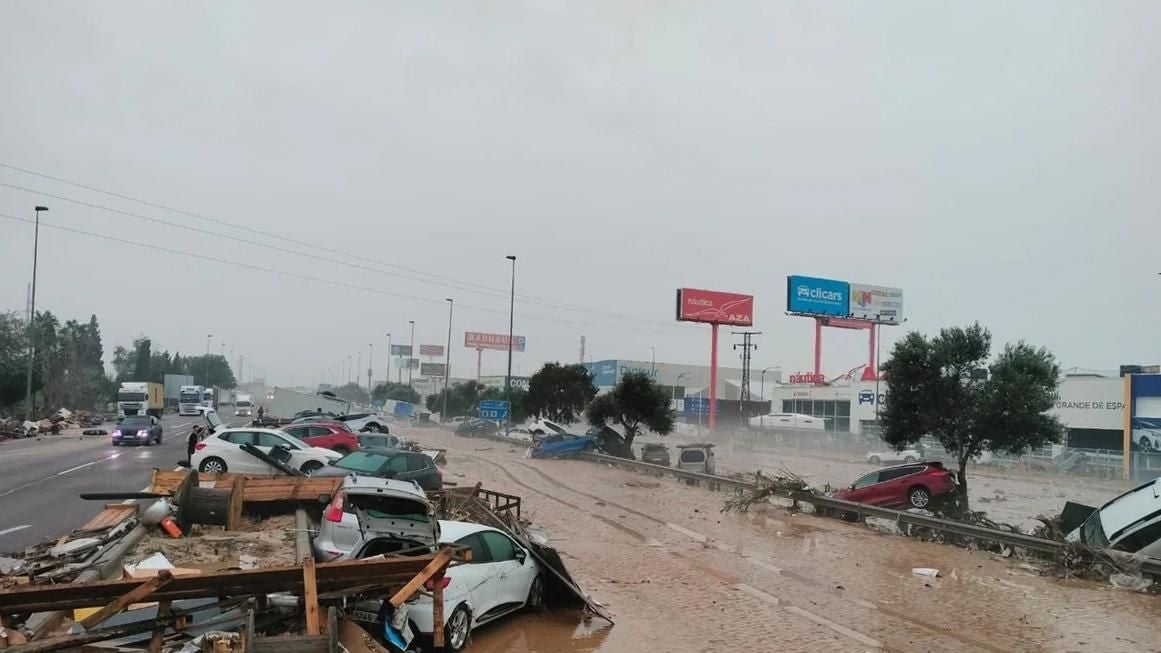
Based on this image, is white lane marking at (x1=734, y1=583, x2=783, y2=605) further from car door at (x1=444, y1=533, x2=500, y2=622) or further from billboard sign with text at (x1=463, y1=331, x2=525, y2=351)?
billboard sign with text at (x1=463, y1=331, x2=525, y2=351)

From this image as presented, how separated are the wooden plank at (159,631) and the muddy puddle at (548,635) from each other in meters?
3.56

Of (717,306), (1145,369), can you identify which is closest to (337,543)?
(717,306)

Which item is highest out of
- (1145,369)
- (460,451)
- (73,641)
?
(1145,369)

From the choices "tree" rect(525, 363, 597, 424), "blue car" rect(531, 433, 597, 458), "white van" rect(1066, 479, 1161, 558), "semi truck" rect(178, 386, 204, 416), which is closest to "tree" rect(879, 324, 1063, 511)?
"white van" rect(1066, 479, 1161, 558)

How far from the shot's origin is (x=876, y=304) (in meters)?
66.8

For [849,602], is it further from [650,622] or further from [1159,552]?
[1159,552]

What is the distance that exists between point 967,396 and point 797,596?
14.2 metres

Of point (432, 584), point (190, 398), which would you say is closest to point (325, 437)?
point (432, 584)

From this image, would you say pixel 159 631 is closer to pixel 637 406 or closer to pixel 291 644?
pixel 291 644

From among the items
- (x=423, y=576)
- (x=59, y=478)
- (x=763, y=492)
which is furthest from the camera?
(x=763, y=492)

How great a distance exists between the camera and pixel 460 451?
45781 millimetres

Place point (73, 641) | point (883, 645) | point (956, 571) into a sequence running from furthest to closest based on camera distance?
point (956, 571) < point (883, 645) < point (73, 641)

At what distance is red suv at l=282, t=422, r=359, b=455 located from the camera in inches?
1168

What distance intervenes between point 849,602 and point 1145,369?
57778 millimetres
